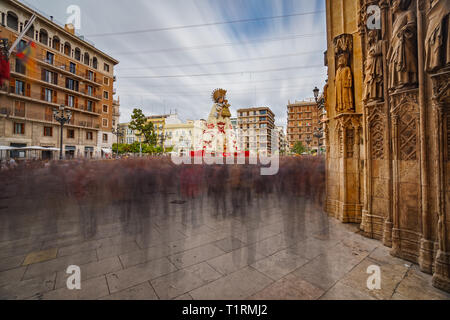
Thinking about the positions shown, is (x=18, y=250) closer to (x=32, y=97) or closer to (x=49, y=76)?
(x=32, y=97)

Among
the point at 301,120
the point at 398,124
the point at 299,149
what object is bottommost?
the point at 398,124

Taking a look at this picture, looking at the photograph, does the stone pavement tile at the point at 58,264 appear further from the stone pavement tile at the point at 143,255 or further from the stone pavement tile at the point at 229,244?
the stone pavement tile at the point at 229,244

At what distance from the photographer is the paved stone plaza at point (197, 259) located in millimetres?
2090

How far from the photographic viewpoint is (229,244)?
3.36 meters

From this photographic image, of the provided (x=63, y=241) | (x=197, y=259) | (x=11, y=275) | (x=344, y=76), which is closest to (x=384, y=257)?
(x=197, y=259)

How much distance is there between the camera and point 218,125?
11.8 meters

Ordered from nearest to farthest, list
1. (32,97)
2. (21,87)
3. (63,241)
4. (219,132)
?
(63,241) < (21,87) < (32,97) < (219,132)

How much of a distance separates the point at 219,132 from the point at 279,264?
9724mm

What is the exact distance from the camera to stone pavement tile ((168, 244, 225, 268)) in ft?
8.93

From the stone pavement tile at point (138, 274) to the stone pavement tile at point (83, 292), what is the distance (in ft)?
0.29
